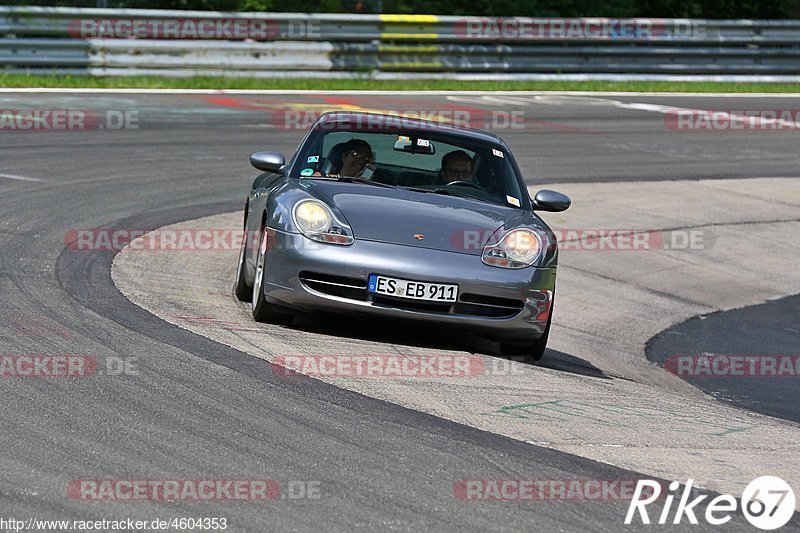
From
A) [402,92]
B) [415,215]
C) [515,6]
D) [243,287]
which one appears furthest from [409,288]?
[515,6]

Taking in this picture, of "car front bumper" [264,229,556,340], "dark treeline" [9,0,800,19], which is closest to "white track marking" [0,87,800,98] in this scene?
"dark treeline" [9,0,800,19]

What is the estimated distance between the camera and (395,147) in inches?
347

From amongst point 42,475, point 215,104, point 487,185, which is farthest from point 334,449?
point 215,104

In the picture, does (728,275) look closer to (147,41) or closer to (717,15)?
(147,41)

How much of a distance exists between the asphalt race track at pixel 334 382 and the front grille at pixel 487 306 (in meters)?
0.28

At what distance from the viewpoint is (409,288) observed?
7500 mm

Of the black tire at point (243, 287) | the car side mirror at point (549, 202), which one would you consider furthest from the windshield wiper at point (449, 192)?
the black tire at point (243, 287)

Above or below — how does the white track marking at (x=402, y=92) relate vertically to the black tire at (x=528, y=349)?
below

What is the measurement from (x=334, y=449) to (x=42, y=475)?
3.67 ft

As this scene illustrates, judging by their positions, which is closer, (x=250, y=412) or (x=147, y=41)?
(x=250, y=412)

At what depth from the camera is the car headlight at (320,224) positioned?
7.61 meters

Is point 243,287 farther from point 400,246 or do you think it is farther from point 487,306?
point 487,306

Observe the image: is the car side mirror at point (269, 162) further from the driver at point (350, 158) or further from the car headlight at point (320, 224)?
the car headlight at point (320, 224)

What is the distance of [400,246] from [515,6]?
22.8m
